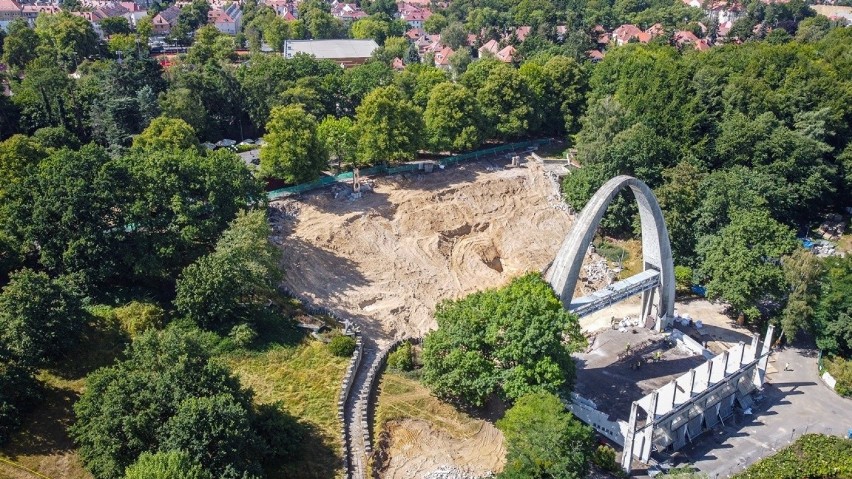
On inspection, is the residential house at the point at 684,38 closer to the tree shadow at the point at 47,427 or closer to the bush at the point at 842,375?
the bush at the point at 842,375

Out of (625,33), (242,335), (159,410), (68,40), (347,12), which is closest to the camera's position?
(159,410)

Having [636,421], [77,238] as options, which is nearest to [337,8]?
[77,238]

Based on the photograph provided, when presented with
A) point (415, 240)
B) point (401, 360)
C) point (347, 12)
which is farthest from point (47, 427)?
point (347, 12)

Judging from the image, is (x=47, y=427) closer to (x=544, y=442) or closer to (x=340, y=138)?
(x=544, y=442)

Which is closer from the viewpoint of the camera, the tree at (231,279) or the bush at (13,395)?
the bush at (13,395)

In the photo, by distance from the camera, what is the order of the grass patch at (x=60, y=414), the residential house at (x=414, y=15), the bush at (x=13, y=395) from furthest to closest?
the residential house at (x=414, y=15) < the bush at (x=13, y=395) < the grass patch at (x=60, y=414)

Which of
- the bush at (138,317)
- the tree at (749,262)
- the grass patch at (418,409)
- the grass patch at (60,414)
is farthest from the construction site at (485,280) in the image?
the grass patch at (60,414)

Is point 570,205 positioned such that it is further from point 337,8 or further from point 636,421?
point 337,8

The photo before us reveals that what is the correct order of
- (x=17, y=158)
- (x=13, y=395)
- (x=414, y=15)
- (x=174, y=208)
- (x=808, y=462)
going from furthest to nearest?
(x=414, y=15) < (x=17, y=158) < (x=174, y=208) < (x=808, y=462) < (x=13, y=395)
